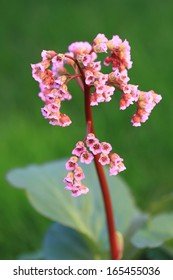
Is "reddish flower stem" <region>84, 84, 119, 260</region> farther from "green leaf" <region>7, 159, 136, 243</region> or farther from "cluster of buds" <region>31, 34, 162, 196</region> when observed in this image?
"green leaf" <region>7, 159, 136, 243</region>

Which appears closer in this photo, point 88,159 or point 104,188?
point 88,159

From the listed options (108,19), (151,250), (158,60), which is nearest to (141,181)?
(151,250)

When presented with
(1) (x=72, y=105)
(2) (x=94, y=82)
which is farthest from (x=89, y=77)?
(1) (x=72, y=105)

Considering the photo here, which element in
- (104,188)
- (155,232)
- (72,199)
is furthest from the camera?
(72,199)

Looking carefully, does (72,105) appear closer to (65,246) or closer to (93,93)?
(65,246)

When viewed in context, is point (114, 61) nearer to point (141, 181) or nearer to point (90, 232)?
point (90, 232)

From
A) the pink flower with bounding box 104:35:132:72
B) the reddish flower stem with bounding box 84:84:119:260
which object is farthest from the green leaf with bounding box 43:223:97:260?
the pink flower with bounding box 104:35:132:72
